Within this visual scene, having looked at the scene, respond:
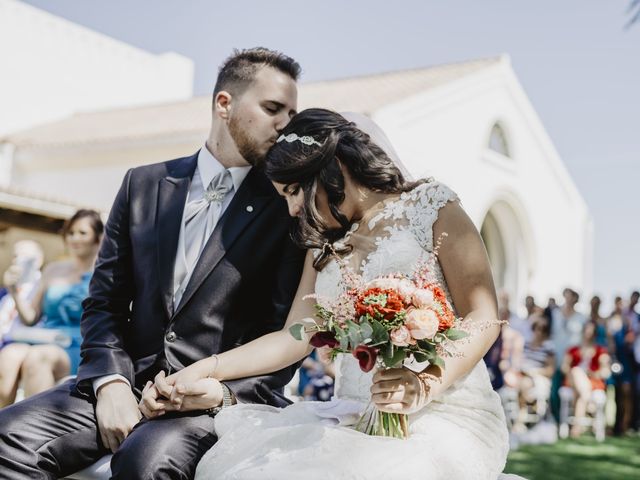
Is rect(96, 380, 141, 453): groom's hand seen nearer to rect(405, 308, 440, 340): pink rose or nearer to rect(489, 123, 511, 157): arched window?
rect(405, 308, 440, 340): pink rose

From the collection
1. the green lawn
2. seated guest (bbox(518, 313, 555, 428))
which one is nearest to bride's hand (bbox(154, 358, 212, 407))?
the green lawn

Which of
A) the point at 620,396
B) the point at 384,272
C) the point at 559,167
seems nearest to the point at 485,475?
the point at 384,272

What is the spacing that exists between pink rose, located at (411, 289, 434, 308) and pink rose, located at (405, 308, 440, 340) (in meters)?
0.04

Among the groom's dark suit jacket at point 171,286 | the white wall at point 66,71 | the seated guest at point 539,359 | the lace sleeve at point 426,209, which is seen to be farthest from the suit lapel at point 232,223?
the white wall at point 66,71

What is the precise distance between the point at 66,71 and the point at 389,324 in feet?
93.2

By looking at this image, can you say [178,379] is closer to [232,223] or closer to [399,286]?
[232,223]

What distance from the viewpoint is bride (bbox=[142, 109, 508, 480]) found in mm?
2449

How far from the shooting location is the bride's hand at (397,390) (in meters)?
2.46

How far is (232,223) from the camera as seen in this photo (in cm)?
334

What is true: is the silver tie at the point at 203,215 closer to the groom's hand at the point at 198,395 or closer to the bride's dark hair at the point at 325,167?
the bride's dark hair at the point at 325,167

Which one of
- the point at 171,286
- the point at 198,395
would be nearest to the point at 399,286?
the point at 198,395

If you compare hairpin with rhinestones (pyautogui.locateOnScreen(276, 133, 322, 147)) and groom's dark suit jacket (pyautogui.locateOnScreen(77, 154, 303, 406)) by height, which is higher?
hairpin with rhinestones (pyautogui.locateOnScreen(276, 133, 322, 147))

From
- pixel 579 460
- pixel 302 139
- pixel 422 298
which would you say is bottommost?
pixel 579 460

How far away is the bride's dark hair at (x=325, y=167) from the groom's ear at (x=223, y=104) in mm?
452
